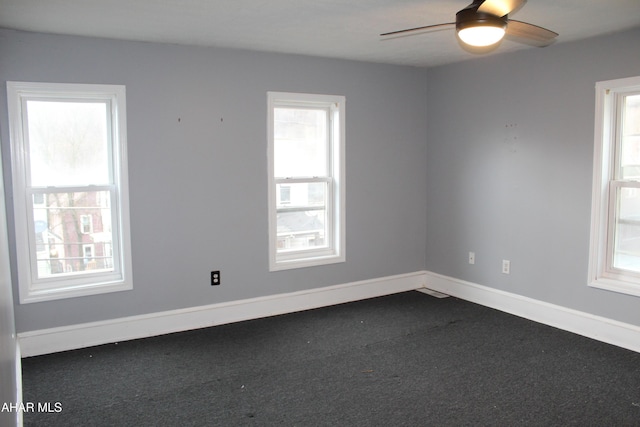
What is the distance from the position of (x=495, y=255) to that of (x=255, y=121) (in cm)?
248

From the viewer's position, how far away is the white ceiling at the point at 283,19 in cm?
297

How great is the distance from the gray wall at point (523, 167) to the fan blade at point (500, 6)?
1.68 metres

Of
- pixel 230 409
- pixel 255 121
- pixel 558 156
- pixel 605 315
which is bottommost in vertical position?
pixel 230 409

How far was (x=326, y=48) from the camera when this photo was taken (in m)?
4.25

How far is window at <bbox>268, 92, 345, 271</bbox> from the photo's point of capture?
15.1 ft

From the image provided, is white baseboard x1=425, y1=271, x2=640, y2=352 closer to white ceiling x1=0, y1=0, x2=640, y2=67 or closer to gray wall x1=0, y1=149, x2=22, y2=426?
white ceiling x1=0, y1=0, x2=640, y2=67

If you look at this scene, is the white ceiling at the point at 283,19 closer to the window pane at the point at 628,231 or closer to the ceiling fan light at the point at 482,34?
the ceiling fan light at the point at 482,34

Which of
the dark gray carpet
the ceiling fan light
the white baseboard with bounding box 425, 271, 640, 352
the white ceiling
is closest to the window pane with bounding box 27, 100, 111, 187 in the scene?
the white ceiling

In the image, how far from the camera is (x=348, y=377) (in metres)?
3.35

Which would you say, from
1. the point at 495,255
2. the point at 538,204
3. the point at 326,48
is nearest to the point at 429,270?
the point at 495,255

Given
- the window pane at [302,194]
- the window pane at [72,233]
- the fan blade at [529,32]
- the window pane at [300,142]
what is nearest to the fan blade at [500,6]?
the fan blade at [529,32]

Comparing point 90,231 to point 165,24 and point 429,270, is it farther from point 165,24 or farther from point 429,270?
point 429,270

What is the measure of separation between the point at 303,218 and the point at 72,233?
1.96 m

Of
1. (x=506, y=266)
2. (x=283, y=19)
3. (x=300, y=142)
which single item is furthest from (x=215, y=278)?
(x=506, y=266)
